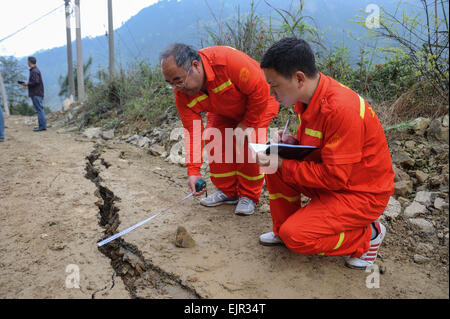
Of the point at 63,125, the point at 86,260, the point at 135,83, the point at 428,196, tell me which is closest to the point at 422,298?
the point at 428,196

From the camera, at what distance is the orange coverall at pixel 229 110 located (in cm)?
220

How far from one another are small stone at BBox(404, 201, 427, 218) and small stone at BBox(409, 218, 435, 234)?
0.05 meters

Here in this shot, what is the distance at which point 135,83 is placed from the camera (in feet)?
21.8

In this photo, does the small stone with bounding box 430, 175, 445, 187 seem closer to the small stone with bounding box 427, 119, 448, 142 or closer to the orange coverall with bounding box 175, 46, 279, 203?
the small stone with bounding box 427, 119, 448, 142

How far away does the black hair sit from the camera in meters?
1.57

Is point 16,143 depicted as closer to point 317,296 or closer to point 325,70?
point 325,70

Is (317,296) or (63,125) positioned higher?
(63,125)

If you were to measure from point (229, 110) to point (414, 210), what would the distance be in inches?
58.1

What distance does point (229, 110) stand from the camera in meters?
2.40

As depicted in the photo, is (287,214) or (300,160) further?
(287,214)

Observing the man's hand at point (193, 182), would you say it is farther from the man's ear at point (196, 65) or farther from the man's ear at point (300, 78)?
the man's ear at point (300, 78)

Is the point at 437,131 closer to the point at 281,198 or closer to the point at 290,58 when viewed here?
the point at 281,198

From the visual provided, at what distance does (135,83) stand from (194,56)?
16.2 ft

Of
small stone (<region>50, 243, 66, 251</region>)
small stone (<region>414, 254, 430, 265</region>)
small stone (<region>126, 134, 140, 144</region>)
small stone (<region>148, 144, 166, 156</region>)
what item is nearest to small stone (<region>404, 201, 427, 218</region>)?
small stone (<region>414, 254, 430, 265</region>)
